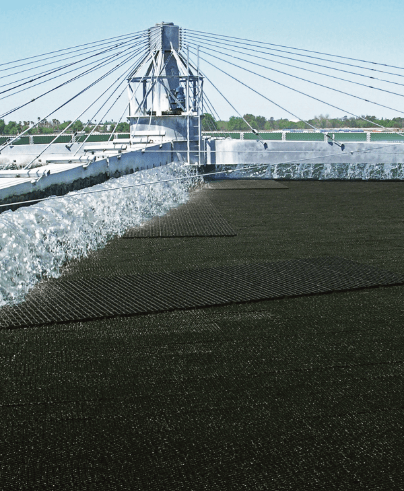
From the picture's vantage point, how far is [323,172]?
19625 millimetres

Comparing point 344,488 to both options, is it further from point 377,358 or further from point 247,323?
point 247,323

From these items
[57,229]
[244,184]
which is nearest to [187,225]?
[57,229]

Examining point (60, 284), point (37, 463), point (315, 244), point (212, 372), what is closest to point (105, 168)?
point (315, 244)

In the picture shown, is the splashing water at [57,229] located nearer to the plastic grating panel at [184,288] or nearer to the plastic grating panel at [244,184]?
the plastic grating panel at [184,288]

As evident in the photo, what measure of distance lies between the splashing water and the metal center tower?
8532mm

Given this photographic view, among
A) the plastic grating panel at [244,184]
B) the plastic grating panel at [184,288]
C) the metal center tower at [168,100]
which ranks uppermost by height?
the metal center tower at [168,100]

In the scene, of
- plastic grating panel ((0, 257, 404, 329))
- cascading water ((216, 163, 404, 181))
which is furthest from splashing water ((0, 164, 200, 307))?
cascading water ((216, 163, 404, 181))

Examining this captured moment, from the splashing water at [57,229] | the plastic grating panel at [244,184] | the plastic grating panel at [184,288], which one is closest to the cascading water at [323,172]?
the plastic grating panel at [244,184]

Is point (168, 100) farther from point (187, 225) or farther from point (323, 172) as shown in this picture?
point (187, 225)

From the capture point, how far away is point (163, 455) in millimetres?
2805

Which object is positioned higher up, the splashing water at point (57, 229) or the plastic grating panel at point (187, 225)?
the splashing water at point (57, 229)

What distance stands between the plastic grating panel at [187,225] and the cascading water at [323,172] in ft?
27.2

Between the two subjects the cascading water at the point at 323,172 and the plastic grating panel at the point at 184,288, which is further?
the cascading water at the point at 323,172

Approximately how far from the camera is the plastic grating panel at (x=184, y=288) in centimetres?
500
